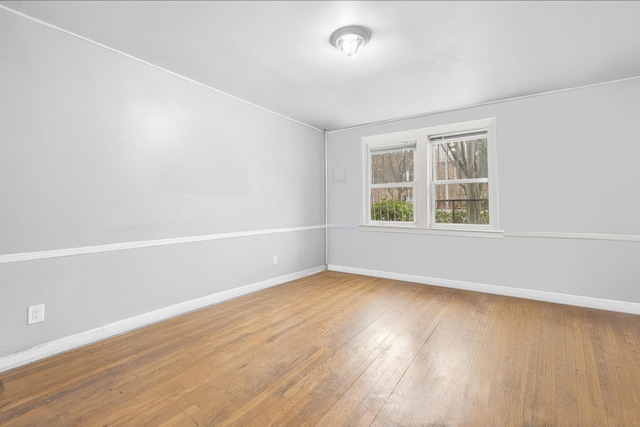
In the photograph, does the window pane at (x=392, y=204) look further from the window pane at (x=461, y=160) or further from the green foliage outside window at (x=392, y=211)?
the window pane at (x=461, y=160)

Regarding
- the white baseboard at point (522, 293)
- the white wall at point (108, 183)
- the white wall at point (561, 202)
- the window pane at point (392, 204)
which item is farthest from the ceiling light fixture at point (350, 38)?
the white baseboard at point (522, 293)

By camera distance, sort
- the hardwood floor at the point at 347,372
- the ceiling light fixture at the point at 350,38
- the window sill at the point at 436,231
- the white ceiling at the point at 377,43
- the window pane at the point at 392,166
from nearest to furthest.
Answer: the hardwood floor at the point at 347,372 < the white ceiling at the point at 377,43 < the ceiling light fixture at the point at 350,38 < the window sill at the point at 436,231 < the window pane at the point at 392,166

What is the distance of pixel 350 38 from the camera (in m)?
2.35

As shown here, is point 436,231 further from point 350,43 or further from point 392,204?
point 350,43

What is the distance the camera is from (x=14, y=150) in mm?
2092

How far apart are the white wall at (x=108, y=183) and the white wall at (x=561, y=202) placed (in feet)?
9.53

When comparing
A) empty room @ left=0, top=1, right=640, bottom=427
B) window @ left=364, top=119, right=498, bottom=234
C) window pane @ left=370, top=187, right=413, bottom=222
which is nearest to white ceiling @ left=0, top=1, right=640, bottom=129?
empty room @ left=0, top=1, right=640, bottom=427

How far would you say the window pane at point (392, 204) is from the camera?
4656 millimetres

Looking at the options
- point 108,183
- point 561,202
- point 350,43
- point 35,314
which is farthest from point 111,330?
point 561,202

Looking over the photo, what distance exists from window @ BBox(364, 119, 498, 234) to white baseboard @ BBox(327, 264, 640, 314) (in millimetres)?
787

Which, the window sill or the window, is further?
the window

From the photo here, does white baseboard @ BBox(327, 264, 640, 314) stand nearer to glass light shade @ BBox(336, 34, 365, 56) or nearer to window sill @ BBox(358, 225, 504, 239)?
window sill @ BBox(358, 225, 504, 239)

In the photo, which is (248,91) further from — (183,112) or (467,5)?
(467,5)

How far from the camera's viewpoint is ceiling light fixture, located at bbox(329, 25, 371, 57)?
7.50ft
